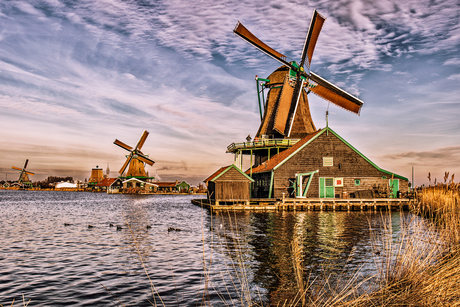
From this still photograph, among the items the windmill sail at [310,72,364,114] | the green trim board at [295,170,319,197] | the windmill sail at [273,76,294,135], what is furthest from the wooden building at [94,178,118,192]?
the green trim board at [295,170,319,197]

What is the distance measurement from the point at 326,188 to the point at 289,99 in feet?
36.2

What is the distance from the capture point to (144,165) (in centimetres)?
9588

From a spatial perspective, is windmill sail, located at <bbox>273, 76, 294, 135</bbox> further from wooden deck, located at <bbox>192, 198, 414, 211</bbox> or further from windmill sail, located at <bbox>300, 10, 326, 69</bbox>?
wooden deck, located at <bbox>192, 198, 414, 211</bbox>

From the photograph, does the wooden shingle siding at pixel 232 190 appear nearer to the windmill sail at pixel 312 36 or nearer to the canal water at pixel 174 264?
the canal water at pixel 174 264

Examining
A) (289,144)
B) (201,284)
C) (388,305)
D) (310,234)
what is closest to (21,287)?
(201,284)

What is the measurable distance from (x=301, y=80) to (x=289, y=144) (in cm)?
694

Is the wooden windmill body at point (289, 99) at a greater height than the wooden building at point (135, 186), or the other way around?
the wooden windmill body at point (289, 99)

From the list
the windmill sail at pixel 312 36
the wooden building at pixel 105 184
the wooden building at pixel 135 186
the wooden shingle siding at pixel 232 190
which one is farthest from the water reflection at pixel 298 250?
the wooden building at pixel 105 184

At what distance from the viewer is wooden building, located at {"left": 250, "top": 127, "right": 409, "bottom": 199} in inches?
1325

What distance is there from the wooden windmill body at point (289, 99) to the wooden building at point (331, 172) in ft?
15.9

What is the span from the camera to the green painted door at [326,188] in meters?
34.0

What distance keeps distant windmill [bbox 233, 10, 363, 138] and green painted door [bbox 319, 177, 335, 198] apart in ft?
22.2

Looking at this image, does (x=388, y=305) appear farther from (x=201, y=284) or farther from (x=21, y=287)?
(x=21, y=287)

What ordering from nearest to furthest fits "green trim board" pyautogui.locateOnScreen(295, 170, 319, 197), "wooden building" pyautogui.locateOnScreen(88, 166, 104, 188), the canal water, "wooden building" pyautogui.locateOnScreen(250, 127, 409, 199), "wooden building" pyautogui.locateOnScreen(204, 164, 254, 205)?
the canal water → "wooden building" pyautogui.locateOnScreen(204, 164, 254, 205) → "green trim board" pyautogui.locateOnScreen(295, 170, 319, 197) → "wooden building" pyautogui.locateOnScreen(250, 127, 409, 199) → "wooden building" pyautogui.locateOnScreen(88, 166, 104, 188)
